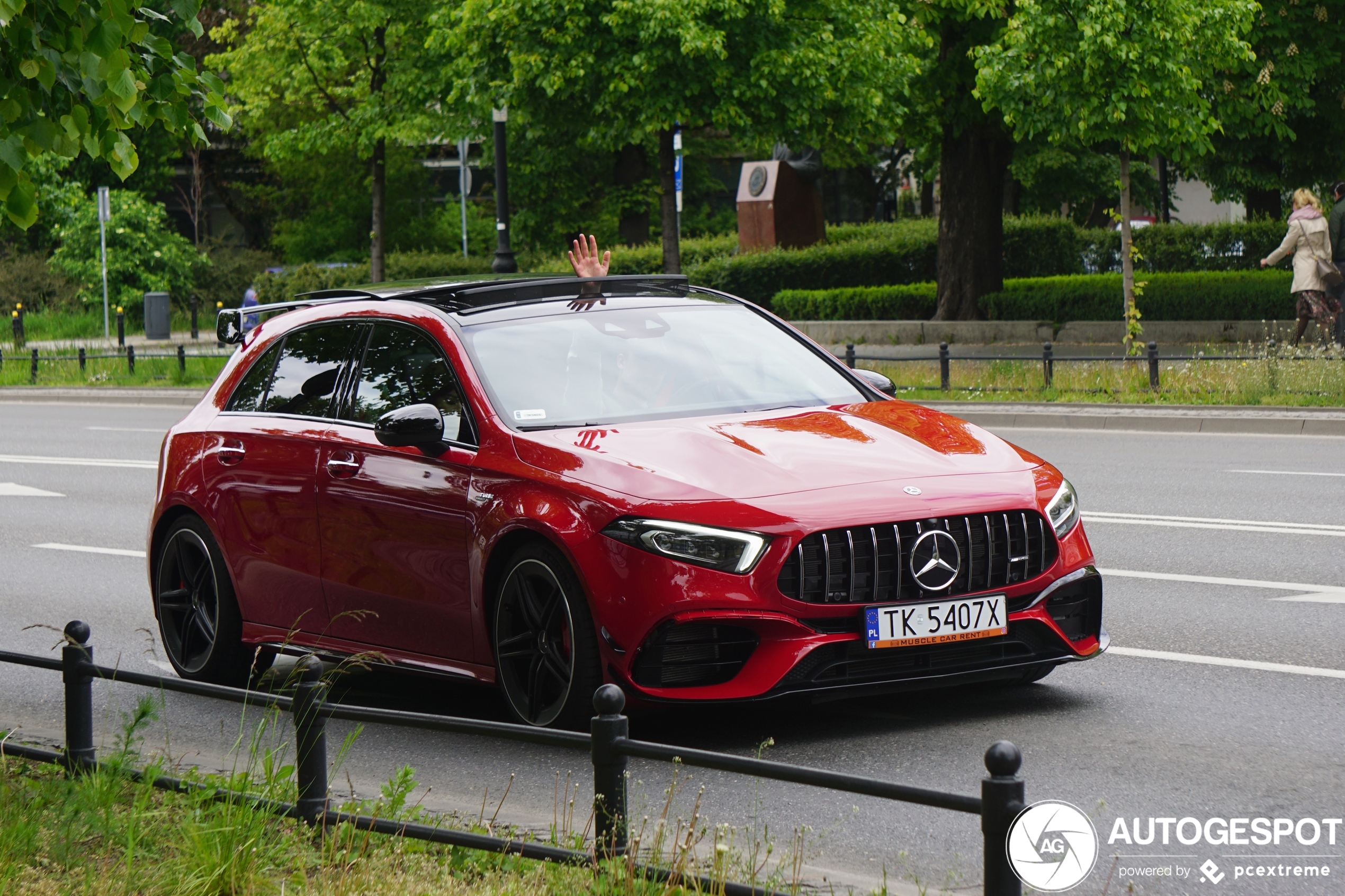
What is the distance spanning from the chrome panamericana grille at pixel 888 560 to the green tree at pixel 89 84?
2.54 metres

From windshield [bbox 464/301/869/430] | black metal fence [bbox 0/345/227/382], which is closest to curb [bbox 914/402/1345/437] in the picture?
windshield [bbox 464/301/869/430]

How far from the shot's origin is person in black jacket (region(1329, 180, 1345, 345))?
21.5 metres

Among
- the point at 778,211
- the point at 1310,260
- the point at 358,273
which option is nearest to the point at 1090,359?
the point at 1310,260

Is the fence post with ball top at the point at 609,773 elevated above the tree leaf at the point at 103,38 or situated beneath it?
situated beneath

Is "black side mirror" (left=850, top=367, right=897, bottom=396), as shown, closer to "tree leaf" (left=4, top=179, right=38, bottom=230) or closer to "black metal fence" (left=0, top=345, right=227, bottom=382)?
"tree leaf" (left=4, top=179, right=38, bottom=230)

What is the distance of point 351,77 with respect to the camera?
3684cm

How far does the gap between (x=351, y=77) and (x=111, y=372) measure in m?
8.58

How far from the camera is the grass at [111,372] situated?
30.5m

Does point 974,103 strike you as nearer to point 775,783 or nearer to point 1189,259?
point 1189,259

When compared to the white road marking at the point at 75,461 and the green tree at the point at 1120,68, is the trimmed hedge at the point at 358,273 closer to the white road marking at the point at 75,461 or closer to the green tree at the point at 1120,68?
the green tree at the point at 1120,68

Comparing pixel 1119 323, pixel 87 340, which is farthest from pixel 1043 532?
pixel 87 340

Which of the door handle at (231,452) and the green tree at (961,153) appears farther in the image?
the green tree at (961,153)

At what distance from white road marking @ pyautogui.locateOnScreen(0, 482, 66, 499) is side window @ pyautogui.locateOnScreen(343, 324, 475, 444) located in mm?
9303

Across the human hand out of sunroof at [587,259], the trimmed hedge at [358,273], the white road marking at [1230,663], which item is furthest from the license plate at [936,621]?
the trimmed hedge at [358,273]
